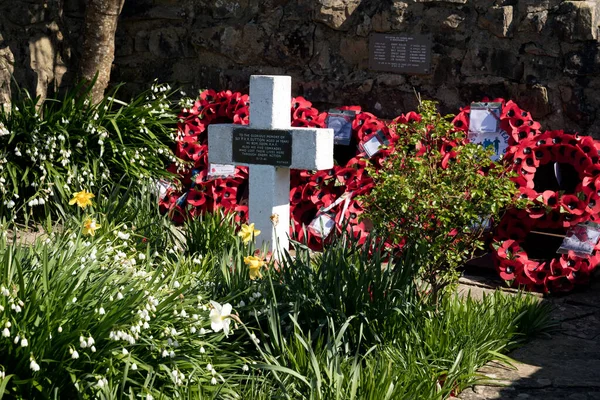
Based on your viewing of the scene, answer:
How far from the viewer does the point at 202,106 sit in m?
6.87

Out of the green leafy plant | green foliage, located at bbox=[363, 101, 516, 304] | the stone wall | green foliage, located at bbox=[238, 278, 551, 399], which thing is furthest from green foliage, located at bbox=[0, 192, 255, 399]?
the stone wall

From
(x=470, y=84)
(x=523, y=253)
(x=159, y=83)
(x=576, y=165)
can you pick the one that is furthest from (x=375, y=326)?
(x=159, y=83)

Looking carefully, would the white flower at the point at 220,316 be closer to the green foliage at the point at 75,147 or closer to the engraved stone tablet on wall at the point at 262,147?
the engraved stone tablet on wall at the point at 262,147

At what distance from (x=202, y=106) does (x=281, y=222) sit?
2071mm

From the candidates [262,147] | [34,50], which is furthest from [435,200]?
[34,50]

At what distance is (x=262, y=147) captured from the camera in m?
5.18

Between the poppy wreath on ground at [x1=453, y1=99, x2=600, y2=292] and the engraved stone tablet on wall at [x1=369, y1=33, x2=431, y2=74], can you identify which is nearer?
the poppy wreath on ground at [x1=453, y1=99, x2=600, y2=292]

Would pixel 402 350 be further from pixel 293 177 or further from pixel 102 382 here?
pixel 293 177

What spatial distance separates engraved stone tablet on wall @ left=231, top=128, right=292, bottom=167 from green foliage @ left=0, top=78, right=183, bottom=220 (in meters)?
1.06

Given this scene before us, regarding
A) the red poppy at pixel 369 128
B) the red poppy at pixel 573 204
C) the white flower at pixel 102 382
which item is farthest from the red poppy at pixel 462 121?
the white flower at pixel 102 382

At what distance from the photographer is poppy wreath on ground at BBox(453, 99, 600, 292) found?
5375mm

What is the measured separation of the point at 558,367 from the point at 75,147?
361cm

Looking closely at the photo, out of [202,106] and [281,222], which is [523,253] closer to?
[281,222]

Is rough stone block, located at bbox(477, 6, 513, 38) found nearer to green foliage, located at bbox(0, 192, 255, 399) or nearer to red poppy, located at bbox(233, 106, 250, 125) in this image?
red poppy, located at bbox(233, 106, 250, 125)
